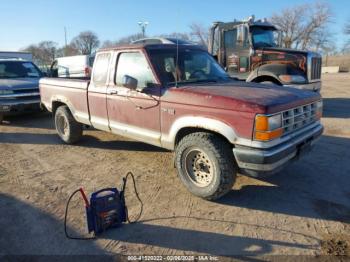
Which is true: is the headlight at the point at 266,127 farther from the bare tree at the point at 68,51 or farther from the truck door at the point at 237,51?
the bare tree at the point at 68,51

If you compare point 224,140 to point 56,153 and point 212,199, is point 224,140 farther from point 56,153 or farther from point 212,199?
point 56,153

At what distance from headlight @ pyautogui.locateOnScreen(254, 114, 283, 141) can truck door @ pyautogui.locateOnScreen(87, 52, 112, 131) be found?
114 inches

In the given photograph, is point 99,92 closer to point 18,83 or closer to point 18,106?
point 18,106

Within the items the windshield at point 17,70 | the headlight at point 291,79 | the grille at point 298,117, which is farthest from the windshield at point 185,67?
the windshield at point 17,70

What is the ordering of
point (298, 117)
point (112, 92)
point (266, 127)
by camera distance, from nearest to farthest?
point (266, 127) < point (298, 117) < point (112, 92)

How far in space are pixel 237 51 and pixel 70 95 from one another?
5.77 meters

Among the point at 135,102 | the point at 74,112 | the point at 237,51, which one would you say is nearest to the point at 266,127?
the point at 135,102

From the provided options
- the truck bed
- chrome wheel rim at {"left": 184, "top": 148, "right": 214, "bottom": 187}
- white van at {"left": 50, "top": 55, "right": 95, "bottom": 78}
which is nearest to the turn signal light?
chrome wheel rim at {"left": 184, "top": 148, "right": 214, "bottom": 187}

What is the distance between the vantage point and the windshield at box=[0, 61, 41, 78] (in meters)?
9.94

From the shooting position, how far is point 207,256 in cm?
305

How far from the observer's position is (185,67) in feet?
16.0

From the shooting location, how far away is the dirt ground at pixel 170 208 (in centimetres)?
321

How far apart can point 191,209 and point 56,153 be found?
3540 millimetres

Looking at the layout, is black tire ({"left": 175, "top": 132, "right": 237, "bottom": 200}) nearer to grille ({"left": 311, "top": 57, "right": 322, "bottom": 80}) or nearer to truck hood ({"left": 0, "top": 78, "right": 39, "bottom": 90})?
truck hood ({"left": 0, "top": 78, "right": 39, "bottom": 90})
